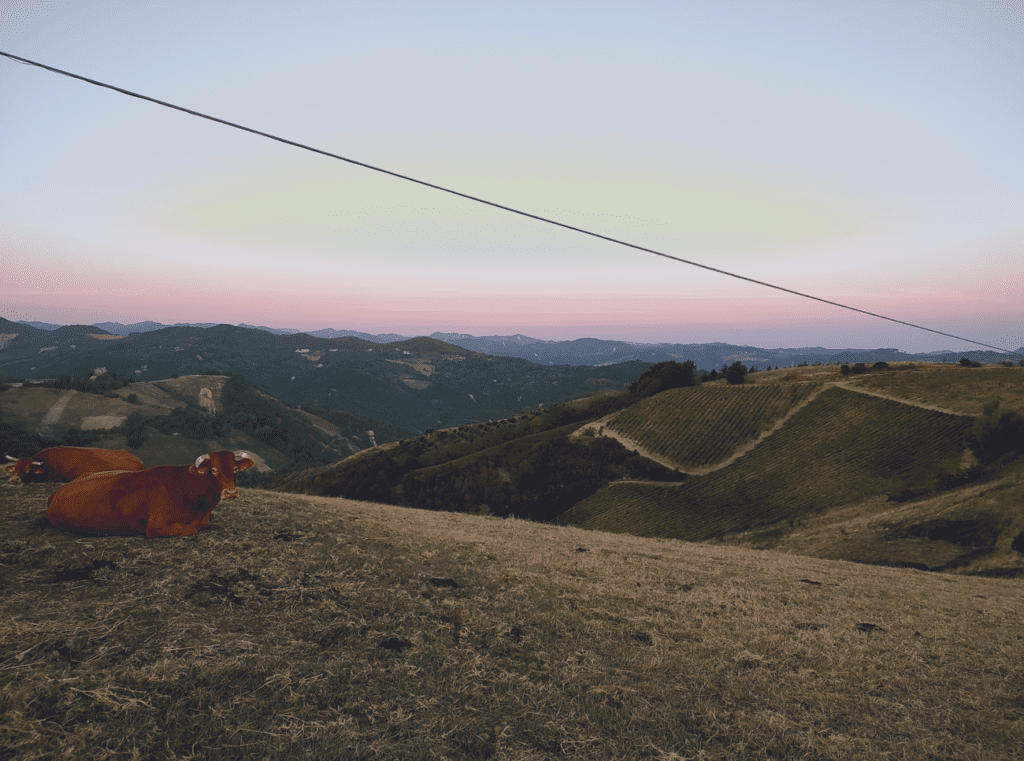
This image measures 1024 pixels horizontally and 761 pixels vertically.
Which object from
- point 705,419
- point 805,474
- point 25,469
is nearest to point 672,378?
point 705,419

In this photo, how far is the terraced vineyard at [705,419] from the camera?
7962 cm

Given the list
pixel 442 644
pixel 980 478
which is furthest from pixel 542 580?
pixel 980 478

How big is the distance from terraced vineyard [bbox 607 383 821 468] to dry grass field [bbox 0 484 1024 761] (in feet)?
240

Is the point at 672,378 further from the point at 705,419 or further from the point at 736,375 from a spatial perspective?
the point at 705,419

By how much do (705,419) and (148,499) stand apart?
89582mm

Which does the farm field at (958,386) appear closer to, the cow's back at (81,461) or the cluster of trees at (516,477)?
the cluster of trees at (516,477)

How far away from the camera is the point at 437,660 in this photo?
19.3 ft

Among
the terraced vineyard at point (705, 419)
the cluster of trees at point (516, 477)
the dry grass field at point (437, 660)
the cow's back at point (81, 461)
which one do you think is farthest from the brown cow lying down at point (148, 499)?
the terraced vineyard at point (705, 419)

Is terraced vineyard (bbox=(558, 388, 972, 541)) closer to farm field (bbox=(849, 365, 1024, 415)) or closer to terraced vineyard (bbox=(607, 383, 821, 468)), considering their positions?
farm field (bbox=(849, 365, 1024, 415))

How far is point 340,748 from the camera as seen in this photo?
418cm

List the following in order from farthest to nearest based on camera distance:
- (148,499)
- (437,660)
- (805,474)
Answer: (805,474) < (148,499) < (437,660)

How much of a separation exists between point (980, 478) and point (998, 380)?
110ft

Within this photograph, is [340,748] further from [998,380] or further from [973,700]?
[998,380]

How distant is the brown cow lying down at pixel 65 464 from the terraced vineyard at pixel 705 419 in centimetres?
7758
